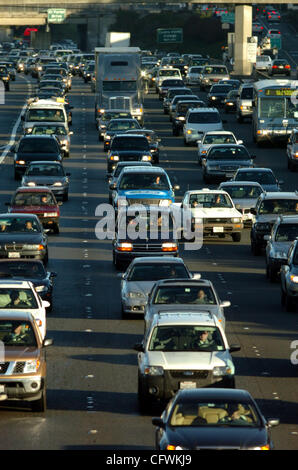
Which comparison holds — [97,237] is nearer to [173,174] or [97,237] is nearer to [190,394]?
[173,174]

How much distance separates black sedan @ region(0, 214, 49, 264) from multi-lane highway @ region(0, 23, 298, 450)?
0.96 meters

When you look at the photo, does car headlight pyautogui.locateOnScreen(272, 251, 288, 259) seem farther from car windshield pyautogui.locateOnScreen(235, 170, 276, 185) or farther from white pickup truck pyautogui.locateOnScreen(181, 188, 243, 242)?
car windshield pyautogui.locateOnScreen(235, 170, 276, 185)

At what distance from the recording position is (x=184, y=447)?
16938 millimetres

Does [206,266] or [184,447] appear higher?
[184,447]

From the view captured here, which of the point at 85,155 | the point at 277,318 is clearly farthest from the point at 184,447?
the point at 85,155

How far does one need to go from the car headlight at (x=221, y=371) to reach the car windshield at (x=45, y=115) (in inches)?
1778

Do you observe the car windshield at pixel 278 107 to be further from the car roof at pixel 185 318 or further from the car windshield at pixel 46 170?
the car roof at pixel 185 318

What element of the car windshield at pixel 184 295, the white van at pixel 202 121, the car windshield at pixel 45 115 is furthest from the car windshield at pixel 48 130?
the car windshield at pixel 184 295

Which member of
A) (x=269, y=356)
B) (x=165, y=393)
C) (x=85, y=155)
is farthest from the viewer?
(x=85, y=155)

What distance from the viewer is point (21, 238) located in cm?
3656

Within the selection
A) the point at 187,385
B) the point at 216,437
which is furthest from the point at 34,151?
the point at 216,437

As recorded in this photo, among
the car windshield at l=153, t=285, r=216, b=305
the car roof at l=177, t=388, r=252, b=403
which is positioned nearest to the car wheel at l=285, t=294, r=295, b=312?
the car windshield at l=153, t=285, r=216, b=305

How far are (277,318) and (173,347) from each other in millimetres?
9168

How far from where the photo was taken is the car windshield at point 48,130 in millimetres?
62688
